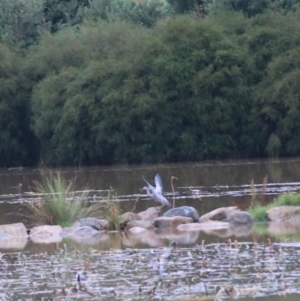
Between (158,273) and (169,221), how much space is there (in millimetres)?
5978

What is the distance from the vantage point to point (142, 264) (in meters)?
13.2

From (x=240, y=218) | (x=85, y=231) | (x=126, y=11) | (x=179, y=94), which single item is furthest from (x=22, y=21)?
(x=240, y=218)

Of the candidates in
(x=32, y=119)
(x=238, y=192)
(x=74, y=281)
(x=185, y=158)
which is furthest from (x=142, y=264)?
(x=32, y=119)

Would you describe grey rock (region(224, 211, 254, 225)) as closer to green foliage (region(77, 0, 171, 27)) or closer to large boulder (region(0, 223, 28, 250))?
large boulder (region(0, 223, 28, 250))

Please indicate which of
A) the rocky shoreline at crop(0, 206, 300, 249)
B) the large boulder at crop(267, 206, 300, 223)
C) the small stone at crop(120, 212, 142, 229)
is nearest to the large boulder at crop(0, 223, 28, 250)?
the rocky shoreline at crop(0, 206, 300, 249)

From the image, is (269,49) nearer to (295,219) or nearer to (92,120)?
(92,120)

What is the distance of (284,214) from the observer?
1825 centimetres

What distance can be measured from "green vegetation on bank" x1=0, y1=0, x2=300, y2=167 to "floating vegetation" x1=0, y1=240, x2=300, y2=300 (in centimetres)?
2931

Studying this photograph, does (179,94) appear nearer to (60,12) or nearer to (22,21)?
(22,21)

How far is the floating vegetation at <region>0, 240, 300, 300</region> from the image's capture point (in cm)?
1107

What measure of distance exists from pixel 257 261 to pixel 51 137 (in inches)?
1381

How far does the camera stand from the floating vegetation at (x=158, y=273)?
11.1 m

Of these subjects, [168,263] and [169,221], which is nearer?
[168,263]

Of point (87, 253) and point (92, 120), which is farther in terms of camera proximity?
point (92, 120)
